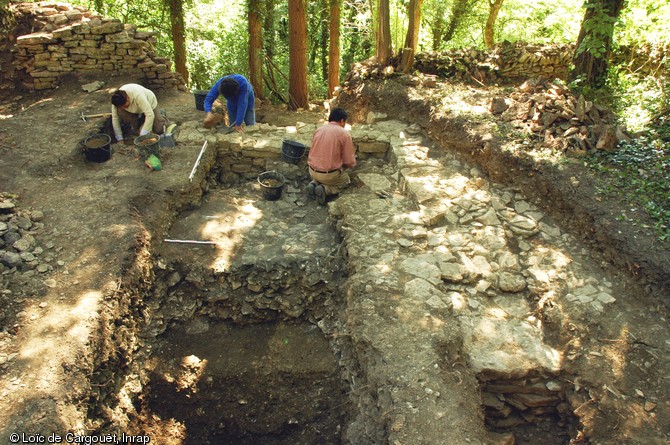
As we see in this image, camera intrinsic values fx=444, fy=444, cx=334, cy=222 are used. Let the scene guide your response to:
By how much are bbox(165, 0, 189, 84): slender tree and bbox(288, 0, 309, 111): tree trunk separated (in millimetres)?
2859

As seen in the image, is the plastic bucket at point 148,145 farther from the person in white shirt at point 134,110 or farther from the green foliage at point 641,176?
the green foliage at point 641,176

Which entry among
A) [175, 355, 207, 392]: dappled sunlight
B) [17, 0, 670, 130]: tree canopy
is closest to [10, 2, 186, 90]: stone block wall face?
[17, 0, 670, 130]: tree canopy

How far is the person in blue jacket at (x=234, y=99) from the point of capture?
688 cm

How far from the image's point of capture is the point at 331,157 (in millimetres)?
6113

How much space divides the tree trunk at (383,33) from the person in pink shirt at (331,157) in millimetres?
3816

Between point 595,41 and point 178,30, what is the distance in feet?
29.5

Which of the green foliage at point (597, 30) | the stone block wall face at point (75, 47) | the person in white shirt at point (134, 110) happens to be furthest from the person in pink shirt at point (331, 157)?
the stone block wall face at point (75, 47)

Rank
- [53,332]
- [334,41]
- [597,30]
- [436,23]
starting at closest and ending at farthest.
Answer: [53,332], [597,30], [334,41], [436,23]

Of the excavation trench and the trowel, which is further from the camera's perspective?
the trowel

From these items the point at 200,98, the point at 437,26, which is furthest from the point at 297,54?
the point at 437,26

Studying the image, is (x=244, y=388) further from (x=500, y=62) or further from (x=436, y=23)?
(x=436, y=23)

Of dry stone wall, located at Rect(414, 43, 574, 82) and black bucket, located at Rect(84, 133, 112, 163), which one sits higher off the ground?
dry stone wall, located at Rect(414, 43, 574, 82)

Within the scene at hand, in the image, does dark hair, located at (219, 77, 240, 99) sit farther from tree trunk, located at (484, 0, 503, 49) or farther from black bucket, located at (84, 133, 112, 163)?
tree trunk, located at (484, 0, 503, 49)

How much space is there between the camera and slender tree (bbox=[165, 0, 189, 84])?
33.9 feet
